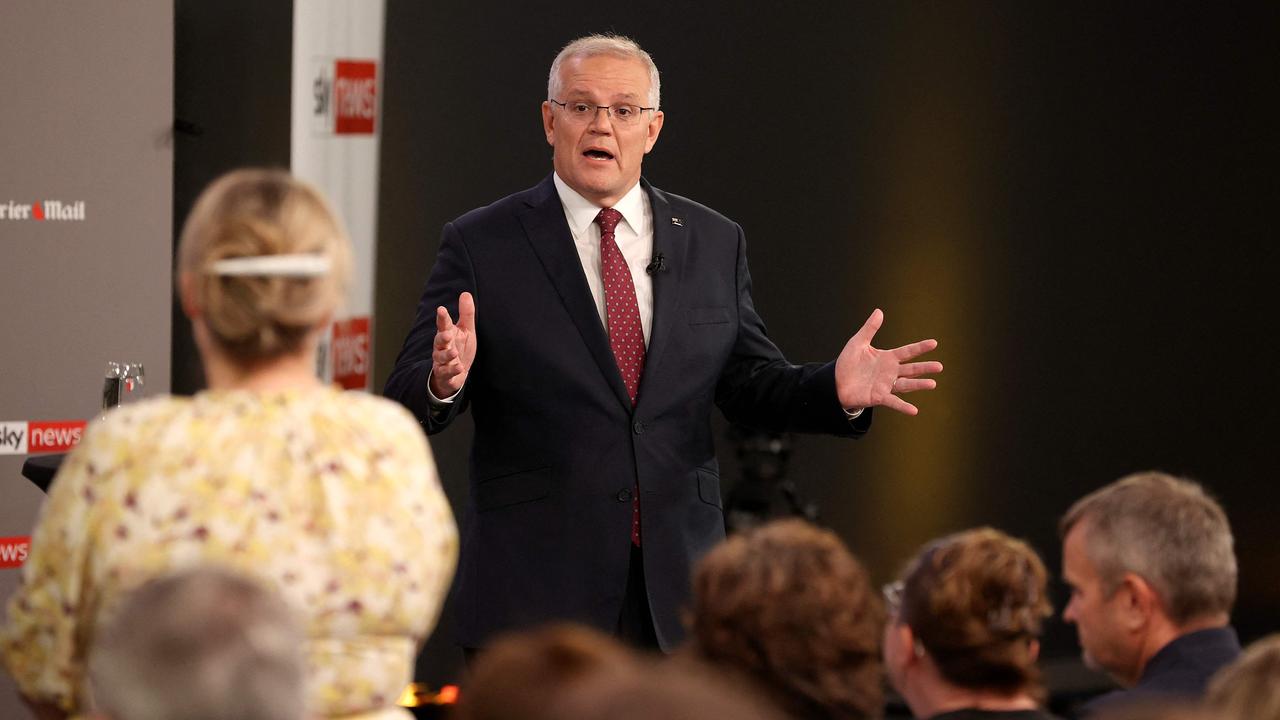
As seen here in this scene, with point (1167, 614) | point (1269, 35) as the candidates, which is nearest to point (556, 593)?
point (1167, 614)

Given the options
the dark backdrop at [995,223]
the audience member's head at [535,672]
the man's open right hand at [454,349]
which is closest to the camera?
the audience member's head at [535,672]

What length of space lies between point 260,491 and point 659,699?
2.75 feet

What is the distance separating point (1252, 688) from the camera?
167cm

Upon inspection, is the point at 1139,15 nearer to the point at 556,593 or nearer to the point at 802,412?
the point at 802,412

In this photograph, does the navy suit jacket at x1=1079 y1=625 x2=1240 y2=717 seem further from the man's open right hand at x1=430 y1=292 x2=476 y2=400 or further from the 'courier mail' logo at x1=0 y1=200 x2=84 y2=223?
the 'courier mail' logo at x1=0 y1=200 x2=84 y2=223

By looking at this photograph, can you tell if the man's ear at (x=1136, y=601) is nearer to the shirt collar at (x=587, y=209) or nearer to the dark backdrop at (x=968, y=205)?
the shirt collar at (x=587, y=209)

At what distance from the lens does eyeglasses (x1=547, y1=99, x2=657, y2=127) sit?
3.41m

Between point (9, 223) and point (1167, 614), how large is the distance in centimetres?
330

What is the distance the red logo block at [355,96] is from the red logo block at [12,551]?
148 cm

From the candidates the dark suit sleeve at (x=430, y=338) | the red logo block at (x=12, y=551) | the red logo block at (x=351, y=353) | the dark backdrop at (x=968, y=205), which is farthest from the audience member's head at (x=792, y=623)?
the dark backdrop at (x=968, y=205)

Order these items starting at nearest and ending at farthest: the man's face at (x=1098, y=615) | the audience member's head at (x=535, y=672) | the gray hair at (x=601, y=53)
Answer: the audience member's head at (x=535, y=672), the man's face at (x=1098, y=615), the gray hair at (x=601, y=53)

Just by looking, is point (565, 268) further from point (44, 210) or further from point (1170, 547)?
point (44, 210)

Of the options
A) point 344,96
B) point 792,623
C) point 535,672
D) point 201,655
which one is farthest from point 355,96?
point 535,672

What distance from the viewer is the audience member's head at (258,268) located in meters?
1.81
